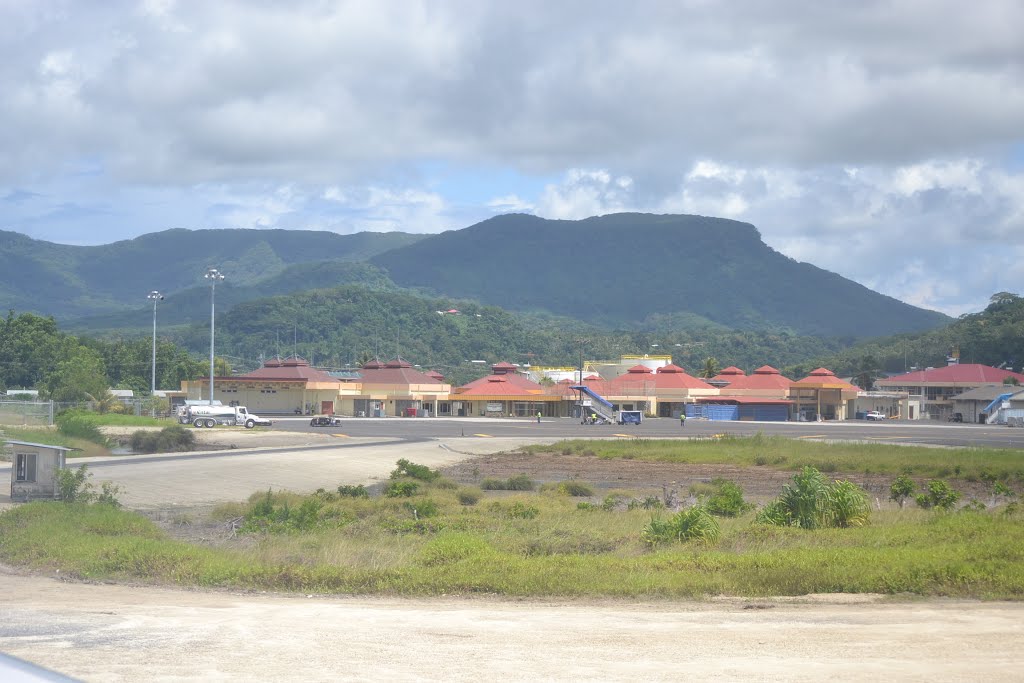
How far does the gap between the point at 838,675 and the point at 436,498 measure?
69.6 ft

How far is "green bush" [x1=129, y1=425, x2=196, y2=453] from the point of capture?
53.5 meters

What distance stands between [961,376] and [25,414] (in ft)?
381

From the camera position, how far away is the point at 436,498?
30.3 m

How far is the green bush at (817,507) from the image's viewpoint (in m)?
21.4

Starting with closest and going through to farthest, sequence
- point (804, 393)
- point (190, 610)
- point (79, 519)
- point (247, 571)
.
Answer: point (190, 610), point (247, 571), point (79, 519), point (804, 393)

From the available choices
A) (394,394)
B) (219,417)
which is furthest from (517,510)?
(394,394)

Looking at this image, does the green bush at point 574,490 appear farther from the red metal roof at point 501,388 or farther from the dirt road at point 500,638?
the red metal roof at point 501,388

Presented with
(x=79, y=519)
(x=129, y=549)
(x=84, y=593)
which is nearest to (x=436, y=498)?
(x=79, y=519)

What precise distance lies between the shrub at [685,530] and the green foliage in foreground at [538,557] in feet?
0.80

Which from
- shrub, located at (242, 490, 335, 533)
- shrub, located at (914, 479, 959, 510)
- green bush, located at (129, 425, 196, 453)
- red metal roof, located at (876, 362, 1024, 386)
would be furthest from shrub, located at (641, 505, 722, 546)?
red metal roof, located at (876, 362, 1024, 386)

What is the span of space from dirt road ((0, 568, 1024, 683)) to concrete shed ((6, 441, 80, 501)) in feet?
40.6

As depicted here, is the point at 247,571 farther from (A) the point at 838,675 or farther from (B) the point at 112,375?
(B) the point at 112,375

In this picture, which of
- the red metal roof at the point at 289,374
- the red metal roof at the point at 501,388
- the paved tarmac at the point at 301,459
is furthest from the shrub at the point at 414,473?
the red metal roof at the point at 501,388

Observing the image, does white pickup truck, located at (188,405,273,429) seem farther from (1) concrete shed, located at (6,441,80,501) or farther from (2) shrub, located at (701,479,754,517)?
(2) shrub, located at (701,479,754,517)
